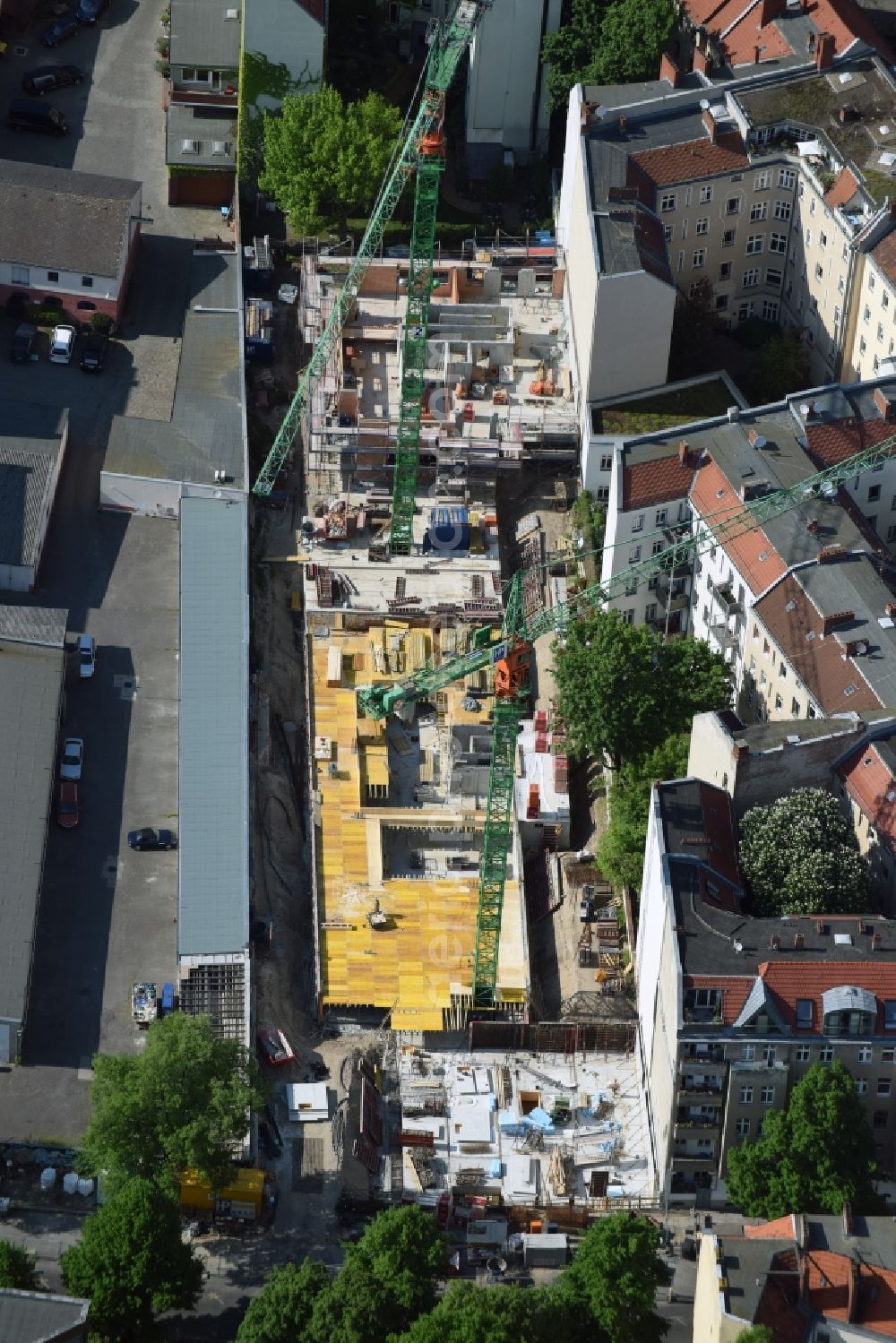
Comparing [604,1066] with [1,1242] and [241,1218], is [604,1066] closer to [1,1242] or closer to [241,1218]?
[241,1218]

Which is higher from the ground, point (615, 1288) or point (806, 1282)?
point (615, 1288)

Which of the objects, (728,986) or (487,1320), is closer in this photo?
(487,1320)

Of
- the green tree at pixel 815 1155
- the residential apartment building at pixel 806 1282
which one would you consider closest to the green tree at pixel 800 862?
the green tree at pixel 815 1155

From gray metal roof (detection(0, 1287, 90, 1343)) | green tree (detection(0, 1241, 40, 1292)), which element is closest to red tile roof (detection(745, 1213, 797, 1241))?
gray metal roof (detection(0, 1287, 90, 1343))

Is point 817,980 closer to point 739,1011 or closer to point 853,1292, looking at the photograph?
point 739,1011

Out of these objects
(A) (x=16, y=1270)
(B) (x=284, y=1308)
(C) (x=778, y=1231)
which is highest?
(A) (x=16, y=1270)

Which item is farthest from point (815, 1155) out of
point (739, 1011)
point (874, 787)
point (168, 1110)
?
point (168, 1110)

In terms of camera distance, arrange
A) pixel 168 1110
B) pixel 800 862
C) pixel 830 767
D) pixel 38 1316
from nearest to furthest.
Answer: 1. pixel 38 1316
2. pixel 168 1110
3. pixel 800 862
4. pixel 830 767
